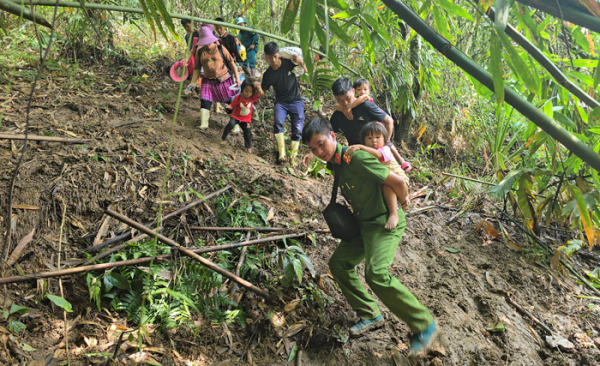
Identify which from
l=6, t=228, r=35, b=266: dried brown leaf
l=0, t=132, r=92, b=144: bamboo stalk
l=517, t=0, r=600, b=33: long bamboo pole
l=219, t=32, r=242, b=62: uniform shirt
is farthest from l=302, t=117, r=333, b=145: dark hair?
l=219, t=32, r=242, b=62: uniform shirt

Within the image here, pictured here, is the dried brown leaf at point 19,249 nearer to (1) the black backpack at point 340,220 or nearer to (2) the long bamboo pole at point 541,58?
(1) the black backpack at point 340,220

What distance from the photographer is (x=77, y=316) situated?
219 cm

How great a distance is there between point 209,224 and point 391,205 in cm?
164

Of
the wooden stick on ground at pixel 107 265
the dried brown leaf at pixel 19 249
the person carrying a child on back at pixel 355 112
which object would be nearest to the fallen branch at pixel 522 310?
the person carrying a child on back at pixel 355 112

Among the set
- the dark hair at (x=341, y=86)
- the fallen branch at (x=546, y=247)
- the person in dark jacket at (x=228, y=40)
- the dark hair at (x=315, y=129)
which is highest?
the person in dark jacket at (x=228, y=40)

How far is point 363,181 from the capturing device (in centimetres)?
236

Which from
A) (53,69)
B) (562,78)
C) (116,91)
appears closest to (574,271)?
(562,78)

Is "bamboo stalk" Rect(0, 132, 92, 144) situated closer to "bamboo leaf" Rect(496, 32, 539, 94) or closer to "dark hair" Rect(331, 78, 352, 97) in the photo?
"dark hair" Rect(331, 78, 352, 97)

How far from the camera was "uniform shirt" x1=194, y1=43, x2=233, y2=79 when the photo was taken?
14.7 feet

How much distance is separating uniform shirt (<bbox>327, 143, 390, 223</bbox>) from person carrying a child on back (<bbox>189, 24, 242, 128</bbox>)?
2.78 metres

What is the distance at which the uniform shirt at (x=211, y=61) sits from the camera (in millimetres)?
4484

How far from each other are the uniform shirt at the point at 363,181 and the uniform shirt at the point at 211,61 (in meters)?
2.81

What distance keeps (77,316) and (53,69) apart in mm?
3841

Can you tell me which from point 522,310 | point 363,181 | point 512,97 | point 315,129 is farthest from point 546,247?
point 512,97
